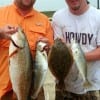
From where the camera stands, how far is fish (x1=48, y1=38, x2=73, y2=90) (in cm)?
468

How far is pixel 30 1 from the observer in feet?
17.0

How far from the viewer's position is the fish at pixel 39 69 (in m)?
4.59

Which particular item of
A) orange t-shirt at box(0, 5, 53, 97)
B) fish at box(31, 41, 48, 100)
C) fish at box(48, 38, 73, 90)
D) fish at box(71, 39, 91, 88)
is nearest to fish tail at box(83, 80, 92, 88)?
fish at box(71, 39, 91, 88)

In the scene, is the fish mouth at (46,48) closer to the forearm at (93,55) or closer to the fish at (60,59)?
the fish at (60,59)

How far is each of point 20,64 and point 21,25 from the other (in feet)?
2.26

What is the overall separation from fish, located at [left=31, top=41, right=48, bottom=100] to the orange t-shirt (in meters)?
0.38

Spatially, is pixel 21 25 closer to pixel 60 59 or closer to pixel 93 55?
pixel 60 59

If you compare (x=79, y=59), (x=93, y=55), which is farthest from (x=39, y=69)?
(x=93, y=55)

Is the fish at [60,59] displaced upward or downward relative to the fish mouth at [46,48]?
downward

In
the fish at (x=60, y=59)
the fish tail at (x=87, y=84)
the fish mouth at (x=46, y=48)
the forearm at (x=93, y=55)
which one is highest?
the fish mouth at (x=46, y=48)

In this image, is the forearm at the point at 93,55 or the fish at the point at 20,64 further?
the forearm at the point at 93,55

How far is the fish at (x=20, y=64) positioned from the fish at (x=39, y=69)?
0.06 metres

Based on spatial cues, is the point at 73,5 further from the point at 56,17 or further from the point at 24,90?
the point at 24,90

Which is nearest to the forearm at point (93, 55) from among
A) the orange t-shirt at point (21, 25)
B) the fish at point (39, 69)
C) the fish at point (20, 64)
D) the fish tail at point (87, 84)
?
the fish tail at point (87, 84)
